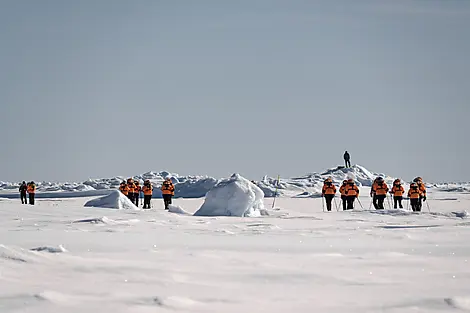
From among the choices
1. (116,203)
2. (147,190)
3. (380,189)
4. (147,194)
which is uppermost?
(147,190)

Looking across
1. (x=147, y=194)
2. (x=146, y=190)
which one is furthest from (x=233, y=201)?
(x=146, y=190)

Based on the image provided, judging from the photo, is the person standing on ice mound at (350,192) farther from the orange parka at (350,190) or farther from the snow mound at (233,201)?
the snow mound at (233,201)

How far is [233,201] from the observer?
19.8m

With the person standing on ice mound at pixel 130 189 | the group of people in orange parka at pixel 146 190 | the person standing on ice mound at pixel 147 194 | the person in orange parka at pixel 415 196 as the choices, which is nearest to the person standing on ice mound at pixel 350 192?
the person in orange parka at pixel 415 196

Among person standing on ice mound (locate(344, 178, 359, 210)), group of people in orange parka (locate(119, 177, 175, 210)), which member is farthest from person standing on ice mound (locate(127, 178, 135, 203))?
person standing on ice mound (locate(344, 178, 359, 210))

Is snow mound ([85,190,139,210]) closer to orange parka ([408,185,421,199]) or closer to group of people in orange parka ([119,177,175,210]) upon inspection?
group of people in orange parka ([119,177,175,210])

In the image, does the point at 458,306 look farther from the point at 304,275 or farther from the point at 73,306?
the point at 73,306

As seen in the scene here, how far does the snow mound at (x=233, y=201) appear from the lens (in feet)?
64.4

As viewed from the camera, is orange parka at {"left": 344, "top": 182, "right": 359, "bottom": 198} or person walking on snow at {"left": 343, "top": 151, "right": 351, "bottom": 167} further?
person walking on snow at {"left": 343, "top": 151, "right": 351, "bottom": 167}

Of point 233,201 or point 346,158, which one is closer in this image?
point 233,201

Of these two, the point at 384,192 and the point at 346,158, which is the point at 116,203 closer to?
the point at 384,192

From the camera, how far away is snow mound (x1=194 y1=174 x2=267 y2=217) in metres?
19.6

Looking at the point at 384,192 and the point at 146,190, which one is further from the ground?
the point at 146,190

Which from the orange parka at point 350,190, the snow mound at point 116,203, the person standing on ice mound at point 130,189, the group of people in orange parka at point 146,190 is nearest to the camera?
the snow mound at point 116,203
